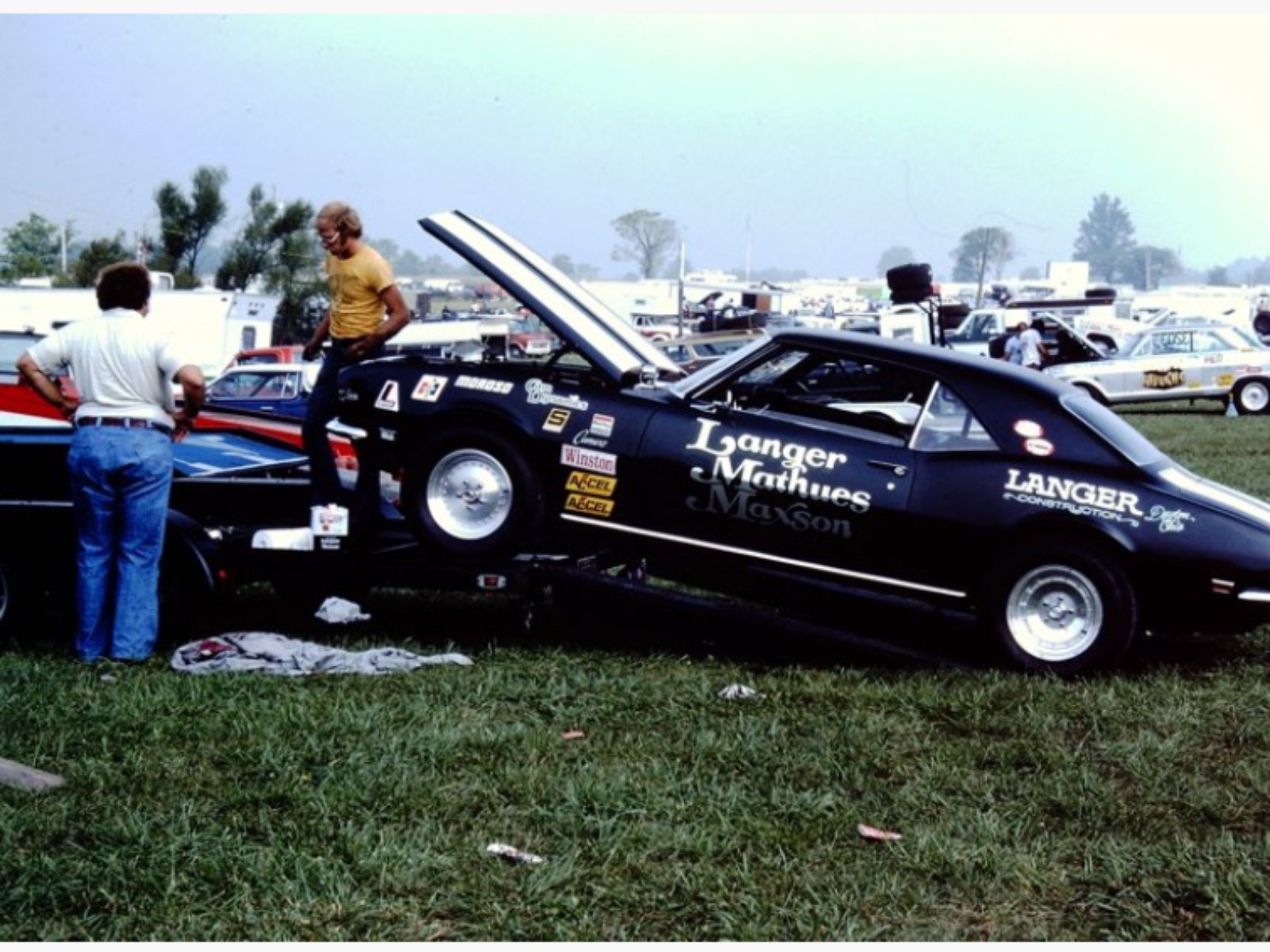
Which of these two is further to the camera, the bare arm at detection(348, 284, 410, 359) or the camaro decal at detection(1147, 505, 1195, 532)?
the bare arm at detection(348, 284, 410, 359)

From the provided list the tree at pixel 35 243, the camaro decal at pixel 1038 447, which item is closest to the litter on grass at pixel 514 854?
the camaro decal at pixel 1038 447

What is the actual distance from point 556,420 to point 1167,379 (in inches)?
834

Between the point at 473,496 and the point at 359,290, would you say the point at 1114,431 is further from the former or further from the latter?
the point at 359,290

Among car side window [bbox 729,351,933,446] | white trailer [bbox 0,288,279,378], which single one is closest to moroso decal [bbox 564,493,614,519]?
car side window [bbox 729,351,933,446]

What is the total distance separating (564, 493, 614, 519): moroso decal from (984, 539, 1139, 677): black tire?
1757 millimetres

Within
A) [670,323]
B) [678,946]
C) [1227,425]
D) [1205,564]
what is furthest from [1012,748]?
[670,323]

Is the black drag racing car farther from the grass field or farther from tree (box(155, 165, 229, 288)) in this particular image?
tree (box(155, 165, 229, 288))

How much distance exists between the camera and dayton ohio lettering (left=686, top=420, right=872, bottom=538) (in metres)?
7.34

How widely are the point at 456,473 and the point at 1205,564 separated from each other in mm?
3388

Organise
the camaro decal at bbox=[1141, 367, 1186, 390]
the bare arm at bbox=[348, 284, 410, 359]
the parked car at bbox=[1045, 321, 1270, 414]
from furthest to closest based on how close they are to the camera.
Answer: the camaro decal at bbox=[1141, 367, 1186, 390]
the parked car at bbox=[1045, 321, 1270, 414]
the bare arm at bbox=[348, 284, 410, 359]

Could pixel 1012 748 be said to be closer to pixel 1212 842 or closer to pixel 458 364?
pixel 1212 842

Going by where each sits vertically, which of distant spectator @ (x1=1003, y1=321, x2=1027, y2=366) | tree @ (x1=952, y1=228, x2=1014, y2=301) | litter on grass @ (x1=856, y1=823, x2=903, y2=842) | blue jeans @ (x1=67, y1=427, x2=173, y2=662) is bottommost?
litter on grass @ (x1=856, y1=823, x2=903, y2=842)

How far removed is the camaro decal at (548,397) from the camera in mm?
7699

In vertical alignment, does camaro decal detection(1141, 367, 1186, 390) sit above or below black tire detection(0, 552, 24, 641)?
above
